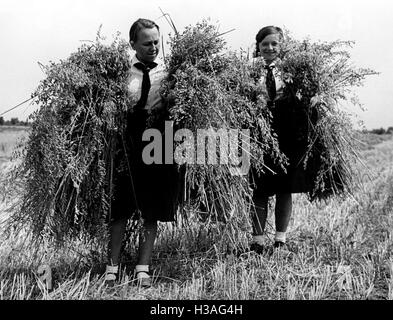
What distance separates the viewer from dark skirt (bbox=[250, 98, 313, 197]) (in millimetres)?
3240

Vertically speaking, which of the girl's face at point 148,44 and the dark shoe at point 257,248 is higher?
the girl's face at point 148,44

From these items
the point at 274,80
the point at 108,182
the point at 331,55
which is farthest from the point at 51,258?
the point at 331,55

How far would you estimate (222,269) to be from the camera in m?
3.05

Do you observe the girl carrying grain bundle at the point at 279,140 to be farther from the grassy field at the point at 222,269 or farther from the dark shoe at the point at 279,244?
the grassy field at the point at 222,269

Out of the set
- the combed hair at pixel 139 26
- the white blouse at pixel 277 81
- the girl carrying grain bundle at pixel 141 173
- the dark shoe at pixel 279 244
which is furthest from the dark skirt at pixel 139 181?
the dark shoe at pixel 279 244

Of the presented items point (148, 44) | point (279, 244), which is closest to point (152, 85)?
point (148, 44)

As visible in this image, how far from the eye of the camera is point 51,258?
3.32 metres

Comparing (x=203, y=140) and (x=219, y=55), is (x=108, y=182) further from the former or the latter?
(x=219, y=55)

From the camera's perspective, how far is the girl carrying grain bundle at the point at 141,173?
9.53ft

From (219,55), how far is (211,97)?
26cm

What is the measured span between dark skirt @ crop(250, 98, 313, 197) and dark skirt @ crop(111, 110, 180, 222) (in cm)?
54

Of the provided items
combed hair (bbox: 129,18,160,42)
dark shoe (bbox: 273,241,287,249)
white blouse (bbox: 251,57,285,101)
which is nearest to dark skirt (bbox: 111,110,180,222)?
combed hair (bbox: 129,18,160,42)
